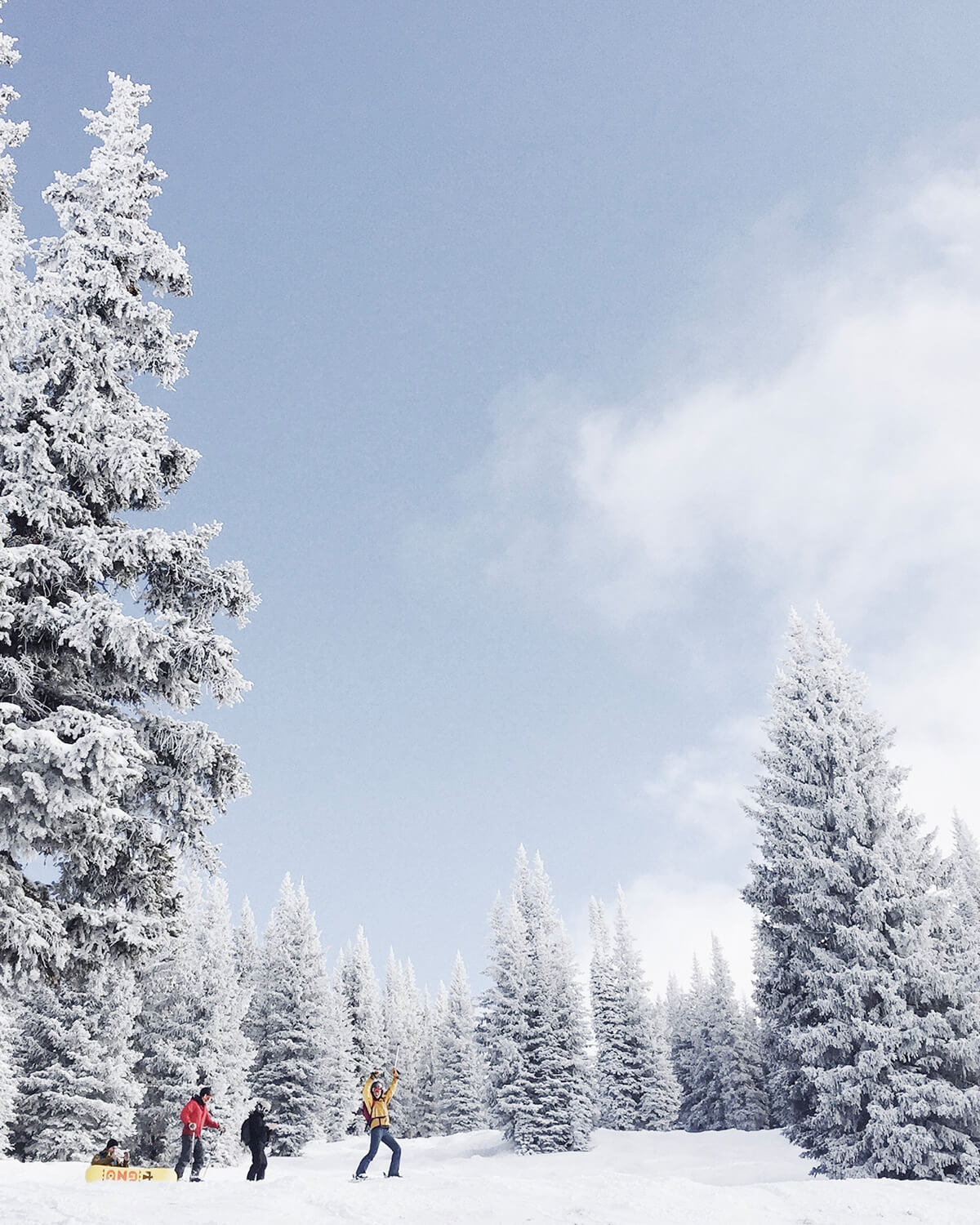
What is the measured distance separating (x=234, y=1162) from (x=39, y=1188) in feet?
103

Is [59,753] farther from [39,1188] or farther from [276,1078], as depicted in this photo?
[276,1078]

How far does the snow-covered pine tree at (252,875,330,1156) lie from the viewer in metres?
48.1

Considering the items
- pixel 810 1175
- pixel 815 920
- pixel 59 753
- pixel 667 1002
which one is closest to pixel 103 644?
pixel 59 753

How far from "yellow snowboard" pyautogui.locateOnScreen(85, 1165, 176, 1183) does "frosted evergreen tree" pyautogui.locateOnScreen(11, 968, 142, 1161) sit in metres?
13.1

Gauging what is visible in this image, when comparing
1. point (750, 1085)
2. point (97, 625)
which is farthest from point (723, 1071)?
→ point (97, 625)

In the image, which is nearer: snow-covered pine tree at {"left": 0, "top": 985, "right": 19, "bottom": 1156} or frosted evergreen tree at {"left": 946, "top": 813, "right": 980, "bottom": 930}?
frosted evergreen tree at {"left": 946, "top": 813, "right": 980, "bottom": 930}

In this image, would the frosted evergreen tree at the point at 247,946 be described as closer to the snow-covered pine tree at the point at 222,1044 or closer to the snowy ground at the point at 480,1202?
the snow-covered pine tree at the point at 222,1044

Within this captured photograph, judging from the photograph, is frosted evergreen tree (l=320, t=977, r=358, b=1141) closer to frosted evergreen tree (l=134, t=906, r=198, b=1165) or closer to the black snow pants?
frosted evergreen tree (l=134, t=906, r=198, b=1165)

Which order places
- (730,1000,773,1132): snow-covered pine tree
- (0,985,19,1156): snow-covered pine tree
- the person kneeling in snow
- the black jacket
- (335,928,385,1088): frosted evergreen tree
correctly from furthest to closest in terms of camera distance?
(335,928,385,1088): frosted evergreen tree, (730,1000,773,1132): snow-covered pine tree, (0,985,19,1156): snow-covered pine tree, the person kneeling in snow, the black jacket

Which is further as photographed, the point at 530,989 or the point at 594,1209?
the point at 530,989

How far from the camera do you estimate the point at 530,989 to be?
4575cm

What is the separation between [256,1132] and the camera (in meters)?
19.5

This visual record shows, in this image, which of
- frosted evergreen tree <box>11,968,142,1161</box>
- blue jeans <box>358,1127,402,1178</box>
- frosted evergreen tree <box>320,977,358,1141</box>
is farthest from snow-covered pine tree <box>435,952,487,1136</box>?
blue jeans <box>358,1127,402,1178</box>

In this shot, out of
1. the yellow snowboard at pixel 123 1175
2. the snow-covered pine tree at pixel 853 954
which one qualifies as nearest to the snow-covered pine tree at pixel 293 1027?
the yellow snowboard at pixel 123 1175
